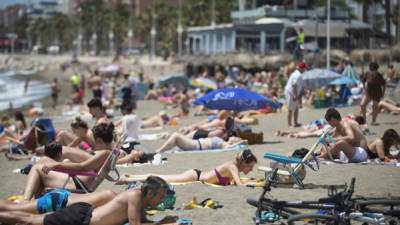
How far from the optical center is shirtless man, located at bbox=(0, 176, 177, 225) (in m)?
6.36

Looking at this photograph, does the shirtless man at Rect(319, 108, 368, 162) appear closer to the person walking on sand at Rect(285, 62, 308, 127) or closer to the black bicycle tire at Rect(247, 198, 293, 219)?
the black bicycle tire at Rect(247, 198, 293, 219)

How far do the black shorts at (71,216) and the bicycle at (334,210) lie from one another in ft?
5.43

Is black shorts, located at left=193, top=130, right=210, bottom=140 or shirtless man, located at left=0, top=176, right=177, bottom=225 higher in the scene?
shirtless man, located at left=0, top=176, right=177, bottom=225

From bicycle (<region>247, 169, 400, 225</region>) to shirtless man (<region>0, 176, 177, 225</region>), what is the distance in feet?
3.86

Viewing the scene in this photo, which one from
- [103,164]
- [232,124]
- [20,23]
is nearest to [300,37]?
[232,124]

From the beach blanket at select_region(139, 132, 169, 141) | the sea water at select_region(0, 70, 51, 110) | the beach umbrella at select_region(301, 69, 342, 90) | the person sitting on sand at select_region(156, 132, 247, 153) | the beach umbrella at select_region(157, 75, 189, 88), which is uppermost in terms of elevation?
the beach umbrella at select_region(301, 69, 342, 90)

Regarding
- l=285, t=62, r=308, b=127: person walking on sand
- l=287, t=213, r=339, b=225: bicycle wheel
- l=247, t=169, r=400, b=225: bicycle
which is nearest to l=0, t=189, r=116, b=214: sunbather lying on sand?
l=247, t=169, r=400, b=225: bicycle

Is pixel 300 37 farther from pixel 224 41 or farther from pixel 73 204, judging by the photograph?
pixel 224 41

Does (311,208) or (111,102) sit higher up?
(311,208)

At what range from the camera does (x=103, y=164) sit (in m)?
8.09

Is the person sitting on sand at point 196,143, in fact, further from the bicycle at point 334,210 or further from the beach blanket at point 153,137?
the bicycle at point 334,210

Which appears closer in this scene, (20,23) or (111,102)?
(111,102)

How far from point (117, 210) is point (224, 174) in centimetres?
273

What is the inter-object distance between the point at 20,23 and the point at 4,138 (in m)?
166
